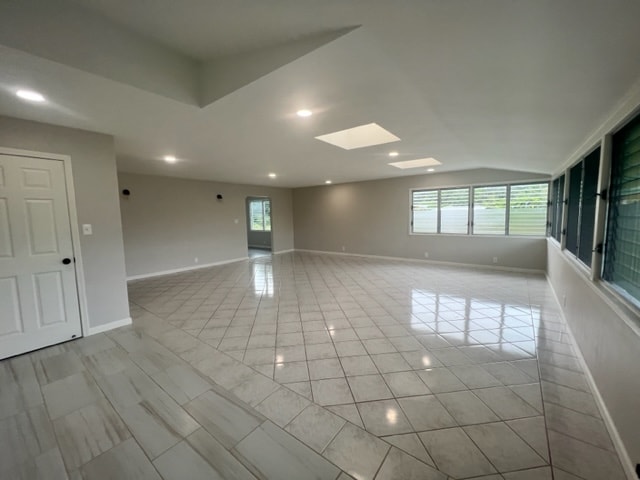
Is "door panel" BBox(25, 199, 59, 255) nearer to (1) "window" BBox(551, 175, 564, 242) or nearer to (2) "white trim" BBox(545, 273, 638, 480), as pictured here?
(2) "white trim" BBox(545, 273, 638, 480)

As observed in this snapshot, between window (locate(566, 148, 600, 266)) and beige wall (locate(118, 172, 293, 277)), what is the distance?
23.1 feet

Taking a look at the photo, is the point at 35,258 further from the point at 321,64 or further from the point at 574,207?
the point at 574,207

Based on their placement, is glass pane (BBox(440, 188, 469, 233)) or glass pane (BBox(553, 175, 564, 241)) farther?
glass pane (BBox(440, 188, 469, 233))

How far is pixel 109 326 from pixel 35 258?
1063 mm

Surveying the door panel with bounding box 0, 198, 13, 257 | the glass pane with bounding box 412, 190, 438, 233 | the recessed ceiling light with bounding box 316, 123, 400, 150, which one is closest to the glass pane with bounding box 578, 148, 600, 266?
the recessed ceiling light with bounding box 316, 123, 400, 150

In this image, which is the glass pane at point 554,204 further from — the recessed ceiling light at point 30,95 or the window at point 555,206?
the recessed ceiling light at point 30,95

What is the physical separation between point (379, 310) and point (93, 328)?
3523mm

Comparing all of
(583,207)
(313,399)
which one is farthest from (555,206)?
(313,399)

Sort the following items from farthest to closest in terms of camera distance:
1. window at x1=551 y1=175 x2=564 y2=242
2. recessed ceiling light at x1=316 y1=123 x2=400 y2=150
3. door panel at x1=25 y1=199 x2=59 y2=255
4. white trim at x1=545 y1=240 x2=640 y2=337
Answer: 1. window at x1=551 y1=175 x2=564 y2=242
2. recessed ceiling light at x1=316 y1=123 x2=400 y2=150
3. door panel at x1=25 y1=199 x2=59 y2=255
4. white trim at x1=545 y1=240 x2=640 y2=337

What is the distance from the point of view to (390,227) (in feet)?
24.1

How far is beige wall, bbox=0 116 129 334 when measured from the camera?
2824 mm

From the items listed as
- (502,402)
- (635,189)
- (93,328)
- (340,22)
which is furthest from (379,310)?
(93,328)

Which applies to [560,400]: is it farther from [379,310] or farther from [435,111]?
[435,111]

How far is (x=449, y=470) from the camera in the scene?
4.53 ft
